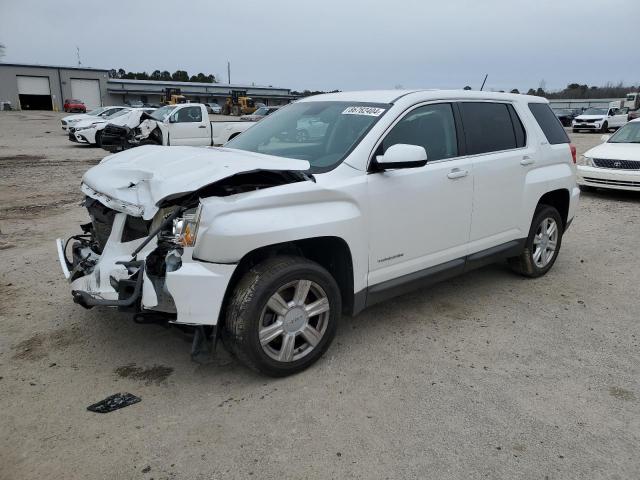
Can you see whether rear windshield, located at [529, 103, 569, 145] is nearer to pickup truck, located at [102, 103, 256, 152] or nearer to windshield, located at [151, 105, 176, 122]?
pickup truck, located at [102, 103, 256, 152]

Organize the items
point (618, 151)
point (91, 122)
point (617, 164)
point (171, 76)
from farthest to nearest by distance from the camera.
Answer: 1. point (171, 76)
2. point (91, 122)
3. point (618, 151)
4. point (617, 164)

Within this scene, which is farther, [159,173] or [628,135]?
[628,135]

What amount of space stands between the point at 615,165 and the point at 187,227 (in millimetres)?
9804

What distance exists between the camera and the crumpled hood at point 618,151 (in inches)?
390

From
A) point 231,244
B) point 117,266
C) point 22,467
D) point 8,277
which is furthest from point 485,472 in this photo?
point 8,277

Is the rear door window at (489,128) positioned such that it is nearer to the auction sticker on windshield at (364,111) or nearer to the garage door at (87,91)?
the auction sticker on windshield at (364,111)

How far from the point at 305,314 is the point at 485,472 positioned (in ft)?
4.60

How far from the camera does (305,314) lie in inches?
132

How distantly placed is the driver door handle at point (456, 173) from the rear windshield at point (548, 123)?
1.52 meters

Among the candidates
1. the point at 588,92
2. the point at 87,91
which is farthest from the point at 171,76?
the point at 588,92

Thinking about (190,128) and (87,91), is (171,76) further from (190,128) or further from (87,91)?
(190,128)

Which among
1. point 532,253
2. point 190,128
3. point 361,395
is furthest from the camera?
point 190,128

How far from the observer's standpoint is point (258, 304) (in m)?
3.07

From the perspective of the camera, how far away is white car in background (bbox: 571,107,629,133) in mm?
31094
